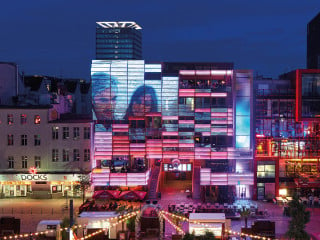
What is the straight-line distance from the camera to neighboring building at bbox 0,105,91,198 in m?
50.6

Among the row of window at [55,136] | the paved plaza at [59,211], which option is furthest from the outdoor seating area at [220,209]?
the row of window at [55,136]

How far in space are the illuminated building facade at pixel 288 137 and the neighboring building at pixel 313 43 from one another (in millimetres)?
35500

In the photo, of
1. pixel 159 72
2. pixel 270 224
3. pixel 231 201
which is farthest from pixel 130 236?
pixel 159 72

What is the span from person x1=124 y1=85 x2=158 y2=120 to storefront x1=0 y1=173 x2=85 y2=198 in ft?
31.7

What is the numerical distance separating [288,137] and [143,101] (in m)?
16.7

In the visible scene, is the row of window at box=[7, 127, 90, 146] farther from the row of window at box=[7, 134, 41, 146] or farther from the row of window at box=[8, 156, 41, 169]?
the row of window at box=[8, 156, 41, 169]

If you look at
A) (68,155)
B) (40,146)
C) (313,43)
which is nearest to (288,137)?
(68,155)

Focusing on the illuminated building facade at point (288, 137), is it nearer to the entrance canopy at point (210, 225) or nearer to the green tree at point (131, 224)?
the entrance canopy at point (210, 225)

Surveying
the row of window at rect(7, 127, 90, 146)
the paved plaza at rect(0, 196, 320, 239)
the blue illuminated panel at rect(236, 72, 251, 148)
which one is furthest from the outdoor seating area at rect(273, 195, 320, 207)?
the row of window at rect(7, 127, 90, 146)

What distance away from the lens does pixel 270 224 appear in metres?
33.5

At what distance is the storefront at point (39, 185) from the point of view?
49719 mm

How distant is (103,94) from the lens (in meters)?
49.6

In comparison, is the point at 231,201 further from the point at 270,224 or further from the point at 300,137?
the point at 270,224

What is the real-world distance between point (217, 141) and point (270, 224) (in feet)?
59.2
